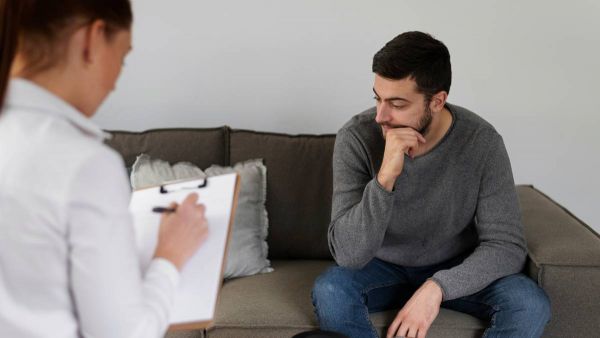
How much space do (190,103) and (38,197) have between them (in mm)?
1914

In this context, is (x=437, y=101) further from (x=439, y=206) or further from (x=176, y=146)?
(x=176, y=146)

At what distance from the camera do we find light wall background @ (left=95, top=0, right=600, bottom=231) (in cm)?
268

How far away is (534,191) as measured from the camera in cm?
262

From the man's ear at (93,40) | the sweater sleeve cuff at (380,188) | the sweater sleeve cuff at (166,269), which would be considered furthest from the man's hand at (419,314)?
the man's ear at (93,40)

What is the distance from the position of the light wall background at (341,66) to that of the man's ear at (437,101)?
70 centimetres

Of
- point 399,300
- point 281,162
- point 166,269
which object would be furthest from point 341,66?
point 166,269

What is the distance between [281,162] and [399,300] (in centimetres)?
66

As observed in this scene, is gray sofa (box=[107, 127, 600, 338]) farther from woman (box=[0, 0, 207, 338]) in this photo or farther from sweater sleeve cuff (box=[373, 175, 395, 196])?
woman (box=[0, 0, 207, 338])

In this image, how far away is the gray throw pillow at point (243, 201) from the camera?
228 cm

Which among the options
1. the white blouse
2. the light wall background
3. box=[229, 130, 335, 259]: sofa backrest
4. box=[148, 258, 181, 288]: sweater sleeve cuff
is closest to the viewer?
the white blouse

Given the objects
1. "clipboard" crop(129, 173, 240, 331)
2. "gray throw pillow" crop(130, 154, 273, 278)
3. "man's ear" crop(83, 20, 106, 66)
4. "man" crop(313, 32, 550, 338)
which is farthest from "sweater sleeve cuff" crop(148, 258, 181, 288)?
"gray throw pillow" crop(130, 154, 273, 278)

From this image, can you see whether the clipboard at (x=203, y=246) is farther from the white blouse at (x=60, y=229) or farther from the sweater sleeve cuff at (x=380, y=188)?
Answer: the sweater sleeve cuff at (x=380, y=188)

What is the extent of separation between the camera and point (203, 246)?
1173 mm

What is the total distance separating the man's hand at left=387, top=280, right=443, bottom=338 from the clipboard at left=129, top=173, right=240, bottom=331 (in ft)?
2.64
